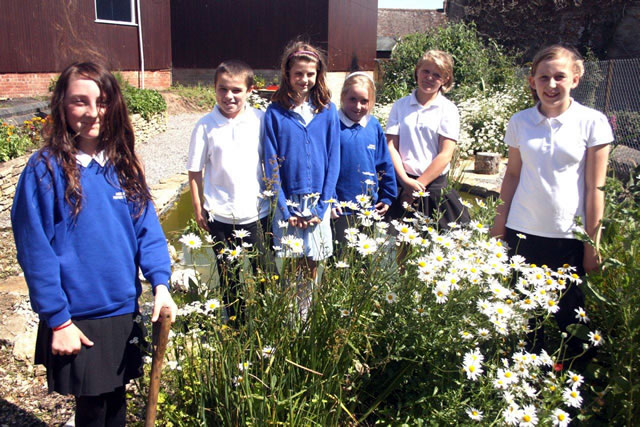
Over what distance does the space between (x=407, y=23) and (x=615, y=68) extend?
2371 centimetres

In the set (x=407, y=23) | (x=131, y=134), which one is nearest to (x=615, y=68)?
(x=131, y=134)

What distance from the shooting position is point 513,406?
1.68 metres

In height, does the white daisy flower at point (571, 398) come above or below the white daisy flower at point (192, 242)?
below

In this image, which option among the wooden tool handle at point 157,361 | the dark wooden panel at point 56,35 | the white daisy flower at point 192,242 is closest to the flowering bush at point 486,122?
the dark wooden panel at point 56,35

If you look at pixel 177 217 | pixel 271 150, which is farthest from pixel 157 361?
pixel 177 217

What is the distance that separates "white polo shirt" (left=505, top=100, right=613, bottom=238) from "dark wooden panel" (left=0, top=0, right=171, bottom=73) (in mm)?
8976

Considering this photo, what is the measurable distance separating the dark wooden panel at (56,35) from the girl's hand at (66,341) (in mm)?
8942

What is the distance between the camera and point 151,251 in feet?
6.91

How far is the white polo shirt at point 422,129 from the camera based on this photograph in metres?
3.46

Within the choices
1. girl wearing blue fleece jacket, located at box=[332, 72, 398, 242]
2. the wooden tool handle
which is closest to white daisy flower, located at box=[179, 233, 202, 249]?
the wooden tool handle

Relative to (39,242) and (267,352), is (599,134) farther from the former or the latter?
(39,242)

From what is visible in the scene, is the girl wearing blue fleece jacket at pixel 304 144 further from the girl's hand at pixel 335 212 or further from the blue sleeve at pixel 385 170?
the blue sleeve at pixel 385 170

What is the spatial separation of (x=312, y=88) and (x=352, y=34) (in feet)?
60.0

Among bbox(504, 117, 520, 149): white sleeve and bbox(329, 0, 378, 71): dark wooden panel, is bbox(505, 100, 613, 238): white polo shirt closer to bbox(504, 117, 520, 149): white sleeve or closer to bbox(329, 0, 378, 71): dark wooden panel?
bbox(504, 117, 520, 149): white sleeve
